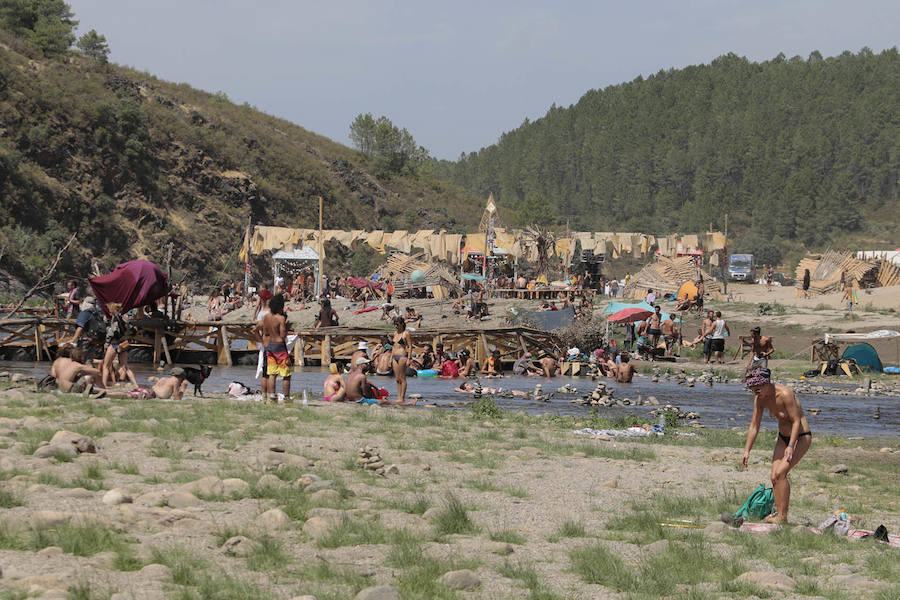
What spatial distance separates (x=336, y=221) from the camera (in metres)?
80.8

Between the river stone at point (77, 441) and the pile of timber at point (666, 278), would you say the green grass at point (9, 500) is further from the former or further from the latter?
the pile of timber at point (666, 278)

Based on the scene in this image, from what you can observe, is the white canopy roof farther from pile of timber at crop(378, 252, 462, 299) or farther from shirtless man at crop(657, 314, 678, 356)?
pile of timber at crop(378, 252, 462, 299)

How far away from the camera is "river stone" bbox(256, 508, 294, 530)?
6809 mm

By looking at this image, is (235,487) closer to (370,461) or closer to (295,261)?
(370,461)

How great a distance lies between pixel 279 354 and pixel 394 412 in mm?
1938

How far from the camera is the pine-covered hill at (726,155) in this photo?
11588 cm

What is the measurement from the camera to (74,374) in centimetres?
1455

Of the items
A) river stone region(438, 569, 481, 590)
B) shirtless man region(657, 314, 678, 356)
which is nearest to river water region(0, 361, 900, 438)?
shirtless man region(657, 314, 678, 356)

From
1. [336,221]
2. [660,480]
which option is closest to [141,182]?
[336,221]

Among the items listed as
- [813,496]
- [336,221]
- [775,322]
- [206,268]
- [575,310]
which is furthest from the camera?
[336,221]

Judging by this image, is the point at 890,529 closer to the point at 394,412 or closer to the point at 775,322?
the point at 394,412

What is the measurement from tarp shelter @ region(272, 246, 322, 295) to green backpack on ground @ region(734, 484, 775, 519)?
→ 40.1 meters

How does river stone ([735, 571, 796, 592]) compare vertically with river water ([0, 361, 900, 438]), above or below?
above

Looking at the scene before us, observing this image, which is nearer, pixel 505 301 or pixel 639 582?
pixel 639 582
